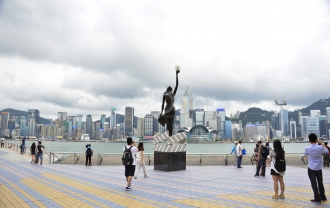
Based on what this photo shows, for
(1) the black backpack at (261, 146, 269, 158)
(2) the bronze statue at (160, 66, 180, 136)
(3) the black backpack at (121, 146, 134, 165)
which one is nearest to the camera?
(3) the black backpack at (121, 146, 134, 165)

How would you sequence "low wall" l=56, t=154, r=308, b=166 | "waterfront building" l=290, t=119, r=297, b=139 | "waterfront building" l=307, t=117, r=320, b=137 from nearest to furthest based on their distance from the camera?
"low wall" l=56, t=154, r=308, b=166 < "waterfront building" l=307, t=117, r=320, b=137 < "waterfront building" l=290, t=119, r=297, b=139

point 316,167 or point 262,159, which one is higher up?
point 316,167

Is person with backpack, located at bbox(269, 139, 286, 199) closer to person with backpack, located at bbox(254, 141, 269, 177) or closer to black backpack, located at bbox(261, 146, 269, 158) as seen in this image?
person with backpack, located at bbox(254, 141, 269, 177)

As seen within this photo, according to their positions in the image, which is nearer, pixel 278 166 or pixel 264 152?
pixel 278 166

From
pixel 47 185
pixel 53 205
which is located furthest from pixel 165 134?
pixel 53 205

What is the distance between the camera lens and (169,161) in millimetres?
14430

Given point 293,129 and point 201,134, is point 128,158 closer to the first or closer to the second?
point 293,129

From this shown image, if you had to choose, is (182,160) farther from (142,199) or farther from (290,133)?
(290,133)

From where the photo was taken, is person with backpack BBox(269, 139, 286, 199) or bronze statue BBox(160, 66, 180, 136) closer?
person with backpack BBox(269, 139, 286, 199)

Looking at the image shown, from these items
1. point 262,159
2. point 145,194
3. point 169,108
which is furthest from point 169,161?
point 145,194

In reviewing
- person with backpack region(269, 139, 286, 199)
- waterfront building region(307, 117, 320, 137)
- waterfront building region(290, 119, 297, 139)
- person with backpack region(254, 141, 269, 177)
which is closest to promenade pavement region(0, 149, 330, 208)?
person with backpack region(269, 139, 286, 199)

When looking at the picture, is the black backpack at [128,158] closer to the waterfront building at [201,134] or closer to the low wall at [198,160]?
the low wall at [198,160]

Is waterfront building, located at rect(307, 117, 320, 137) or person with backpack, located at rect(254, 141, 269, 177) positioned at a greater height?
waterfront building, located at rect(307, 117, 320, 137)

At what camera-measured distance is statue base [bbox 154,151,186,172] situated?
14.4 metres
